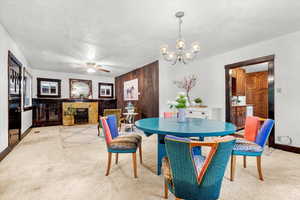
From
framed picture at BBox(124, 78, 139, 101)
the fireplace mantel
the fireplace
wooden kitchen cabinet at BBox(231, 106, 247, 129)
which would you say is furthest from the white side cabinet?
the fireplace

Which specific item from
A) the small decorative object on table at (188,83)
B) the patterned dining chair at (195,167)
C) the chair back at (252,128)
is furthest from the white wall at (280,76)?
the patterned dining chair at (195,167)

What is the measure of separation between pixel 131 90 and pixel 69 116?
3.08 meters

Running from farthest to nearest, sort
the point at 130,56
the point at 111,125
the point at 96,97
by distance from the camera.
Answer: the point at 96,97, the point at 130,56, the point at 111,125

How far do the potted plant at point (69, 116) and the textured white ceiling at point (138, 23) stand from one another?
325 cm

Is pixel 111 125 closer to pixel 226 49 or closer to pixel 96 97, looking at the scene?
pixel 226 49

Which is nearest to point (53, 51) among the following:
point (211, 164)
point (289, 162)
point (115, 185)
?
point (115, 185)

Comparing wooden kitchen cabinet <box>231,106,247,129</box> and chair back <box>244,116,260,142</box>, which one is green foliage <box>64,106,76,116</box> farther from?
chair back <box>244,116,260,142</box>

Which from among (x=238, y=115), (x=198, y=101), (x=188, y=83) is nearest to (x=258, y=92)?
(x=238, y=115)

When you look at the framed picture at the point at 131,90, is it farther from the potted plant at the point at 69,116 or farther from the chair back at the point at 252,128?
the chair back at the point at 252,128

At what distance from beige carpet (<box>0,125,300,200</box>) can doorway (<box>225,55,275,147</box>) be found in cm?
139

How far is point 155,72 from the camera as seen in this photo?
5.00 m

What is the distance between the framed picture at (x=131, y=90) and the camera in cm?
613

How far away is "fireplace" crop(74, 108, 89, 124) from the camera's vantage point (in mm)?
6760

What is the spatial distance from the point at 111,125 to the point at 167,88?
10.1 ft
